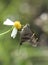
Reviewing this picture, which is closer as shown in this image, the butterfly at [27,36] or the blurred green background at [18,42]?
the butterfly at [27,36]

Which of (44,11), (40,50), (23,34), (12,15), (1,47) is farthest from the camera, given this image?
(44,11)

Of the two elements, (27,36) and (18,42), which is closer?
(27,36)

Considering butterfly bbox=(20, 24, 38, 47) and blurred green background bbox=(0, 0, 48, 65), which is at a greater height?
blurred green background bbox=(0, 0, 48, 65)

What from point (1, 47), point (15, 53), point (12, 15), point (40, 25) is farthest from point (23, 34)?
point (40, 25)

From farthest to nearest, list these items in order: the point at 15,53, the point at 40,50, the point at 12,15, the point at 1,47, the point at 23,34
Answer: the point at 12,15 → the point at 40,50 → the point at 15,53 → the point at 1,47 → the point at 23,34

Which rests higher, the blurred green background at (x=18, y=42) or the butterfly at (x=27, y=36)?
the blurred green background at (x=18, y=42)

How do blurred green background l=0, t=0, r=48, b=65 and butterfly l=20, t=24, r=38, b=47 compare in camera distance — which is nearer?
butterfly l=20, t=24, r=38, b=47

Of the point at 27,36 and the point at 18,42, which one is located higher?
the point at 18,42

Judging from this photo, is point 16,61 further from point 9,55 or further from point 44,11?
point 44,11
